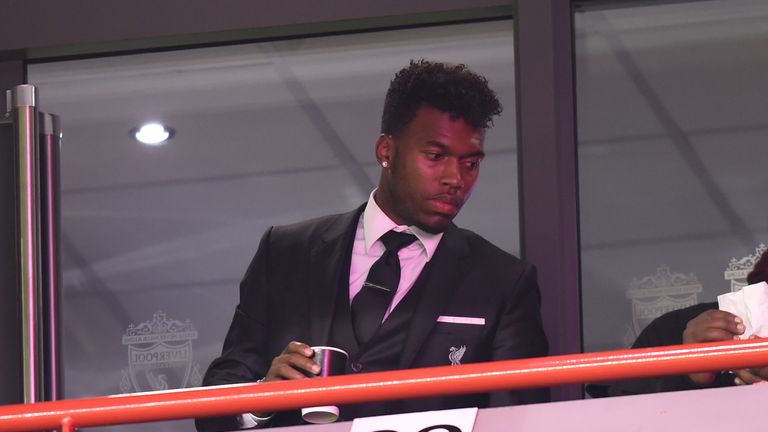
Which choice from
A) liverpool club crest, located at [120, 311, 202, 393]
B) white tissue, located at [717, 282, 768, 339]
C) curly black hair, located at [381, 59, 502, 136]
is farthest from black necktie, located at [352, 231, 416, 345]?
white tissue, located at [717, 282, 768, 339]

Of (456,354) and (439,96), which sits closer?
(456,354)

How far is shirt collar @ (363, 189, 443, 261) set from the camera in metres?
3.85

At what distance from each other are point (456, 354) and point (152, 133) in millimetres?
1264

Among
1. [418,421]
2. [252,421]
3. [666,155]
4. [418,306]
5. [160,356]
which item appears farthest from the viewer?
[160,356]

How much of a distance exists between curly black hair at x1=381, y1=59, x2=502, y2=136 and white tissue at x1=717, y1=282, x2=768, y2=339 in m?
1.10

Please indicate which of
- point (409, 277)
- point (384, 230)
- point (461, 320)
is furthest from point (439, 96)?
point (461, 320)

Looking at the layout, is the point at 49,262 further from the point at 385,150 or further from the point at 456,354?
the point at 385,150

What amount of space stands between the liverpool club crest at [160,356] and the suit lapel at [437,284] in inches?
30.8

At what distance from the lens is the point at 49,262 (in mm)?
3123

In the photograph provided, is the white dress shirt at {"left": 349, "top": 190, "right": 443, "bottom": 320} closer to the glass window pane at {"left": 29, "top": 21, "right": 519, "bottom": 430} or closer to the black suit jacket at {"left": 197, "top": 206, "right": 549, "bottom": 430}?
the black suit jacket at {"left": 197, "top": 206, "right": 549, "bottom": 430}

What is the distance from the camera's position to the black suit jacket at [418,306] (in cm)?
357

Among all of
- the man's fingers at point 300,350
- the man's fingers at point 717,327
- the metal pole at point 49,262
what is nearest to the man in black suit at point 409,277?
the man's fingers at point 300,350

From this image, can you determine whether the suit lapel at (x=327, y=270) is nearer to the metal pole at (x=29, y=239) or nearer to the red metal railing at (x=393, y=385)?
the metal pole at (x=29, y=239)

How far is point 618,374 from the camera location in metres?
2.44
